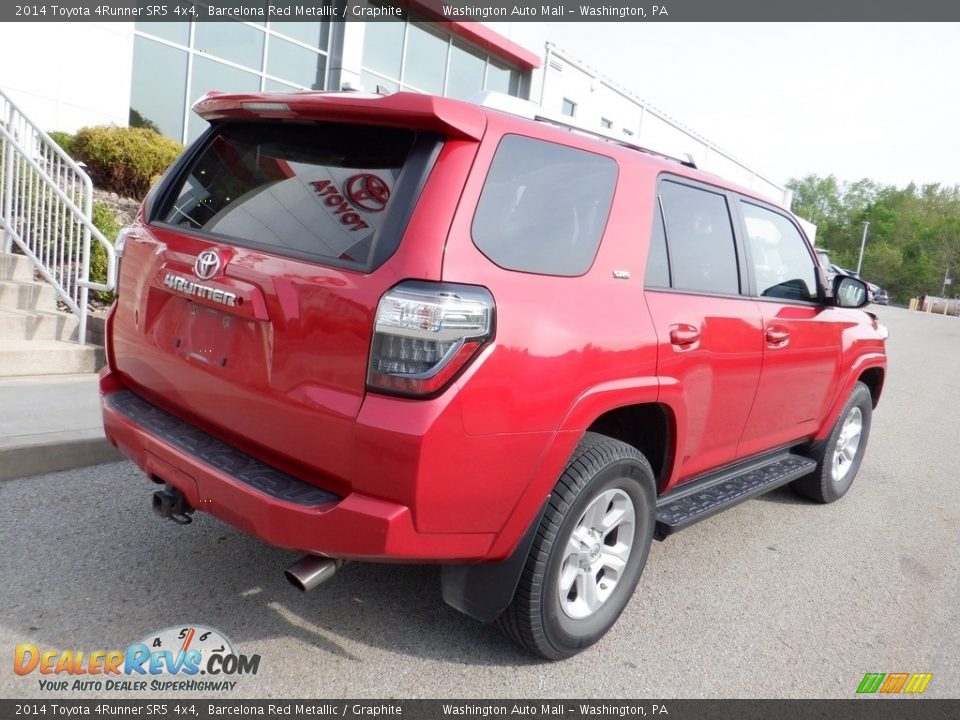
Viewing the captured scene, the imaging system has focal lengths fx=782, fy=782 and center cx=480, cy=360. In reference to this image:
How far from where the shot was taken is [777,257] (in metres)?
4.27

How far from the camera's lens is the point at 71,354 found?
6082 mm

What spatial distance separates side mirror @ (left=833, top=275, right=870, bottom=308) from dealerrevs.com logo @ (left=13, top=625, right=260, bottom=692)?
12.2ft

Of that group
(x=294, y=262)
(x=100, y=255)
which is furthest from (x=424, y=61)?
(x=294, y=262)

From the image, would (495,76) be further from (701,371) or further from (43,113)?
(701,371)

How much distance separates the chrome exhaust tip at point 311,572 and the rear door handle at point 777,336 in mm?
2480

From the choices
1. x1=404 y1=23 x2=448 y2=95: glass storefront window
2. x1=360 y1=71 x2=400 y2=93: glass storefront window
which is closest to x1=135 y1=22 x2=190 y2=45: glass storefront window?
x1=360 y1=71 x2=400 y2=93: glass storefront window

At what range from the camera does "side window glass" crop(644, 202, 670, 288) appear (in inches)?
124

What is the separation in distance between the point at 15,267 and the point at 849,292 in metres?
6.61

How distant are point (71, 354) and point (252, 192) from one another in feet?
13.3

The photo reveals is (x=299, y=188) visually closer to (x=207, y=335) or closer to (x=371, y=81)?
(x=207, y=335)

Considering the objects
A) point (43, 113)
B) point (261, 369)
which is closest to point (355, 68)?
point (43, 113)


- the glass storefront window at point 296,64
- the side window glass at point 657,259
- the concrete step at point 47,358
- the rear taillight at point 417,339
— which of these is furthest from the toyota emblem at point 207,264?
the glass storefront window at point 296,64

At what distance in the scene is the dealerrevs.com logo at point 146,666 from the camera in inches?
101

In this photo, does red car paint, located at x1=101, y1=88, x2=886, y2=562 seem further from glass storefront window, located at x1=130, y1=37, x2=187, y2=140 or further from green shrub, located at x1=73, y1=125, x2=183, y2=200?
glass storefront window, located at x1=130, y1=37, x2=187, y2=140
